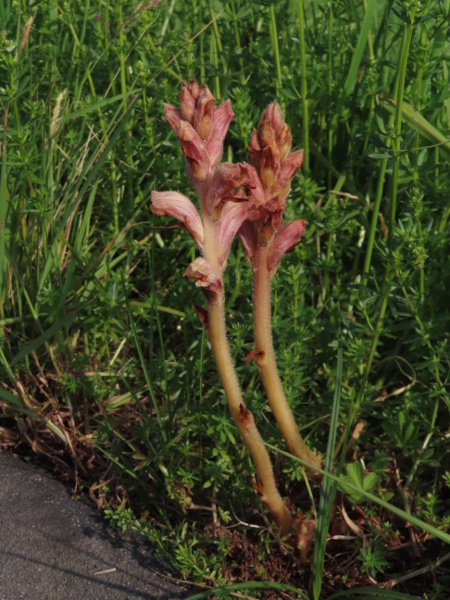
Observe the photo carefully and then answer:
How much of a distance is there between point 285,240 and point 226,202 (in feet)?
0.60

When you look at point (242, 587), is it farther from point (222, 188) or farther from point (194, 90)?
point (194, 90)

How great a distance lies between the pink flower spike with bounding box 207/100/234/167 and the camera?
1728 mm

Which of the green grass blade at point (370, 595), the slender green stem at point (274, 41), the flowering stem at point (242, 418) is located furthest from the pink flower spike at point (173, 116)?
the green grass blade at point (370, 595)

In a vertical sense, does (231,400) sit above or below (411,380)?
above

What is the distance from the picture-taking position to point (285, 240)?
1851mm

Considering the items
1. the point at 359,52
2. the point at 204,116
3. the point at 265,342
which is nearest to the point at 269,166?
the point at 204,116

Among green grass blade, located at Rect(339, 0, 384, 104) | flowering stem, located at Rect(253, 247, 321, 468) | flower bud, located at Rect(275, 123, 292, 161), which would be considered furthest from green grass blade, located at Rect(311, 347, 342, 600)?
green grass blade, located at Rect(339, 0, 384, 104)

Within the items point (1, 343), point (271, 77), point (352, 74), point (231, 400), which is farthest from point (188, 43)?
point (231, 400)

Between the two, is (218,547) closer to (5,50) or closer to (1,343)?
(1,343)

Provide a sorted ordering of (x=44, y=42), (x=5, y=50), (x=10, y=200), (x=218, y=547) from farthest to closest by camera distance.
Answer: (x=44, y=42) < (x=10, y=200) < (x=5, y=50) < (x=218, y=547)

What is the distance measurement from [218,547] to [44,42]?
2169 millimetres

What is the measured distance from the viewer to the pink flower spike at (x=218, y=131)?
5.67ft

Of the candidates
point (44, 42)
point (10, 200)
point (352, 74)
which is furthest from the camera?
point (44, 42)

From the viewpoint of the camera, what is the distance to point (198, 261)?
1.71 m
